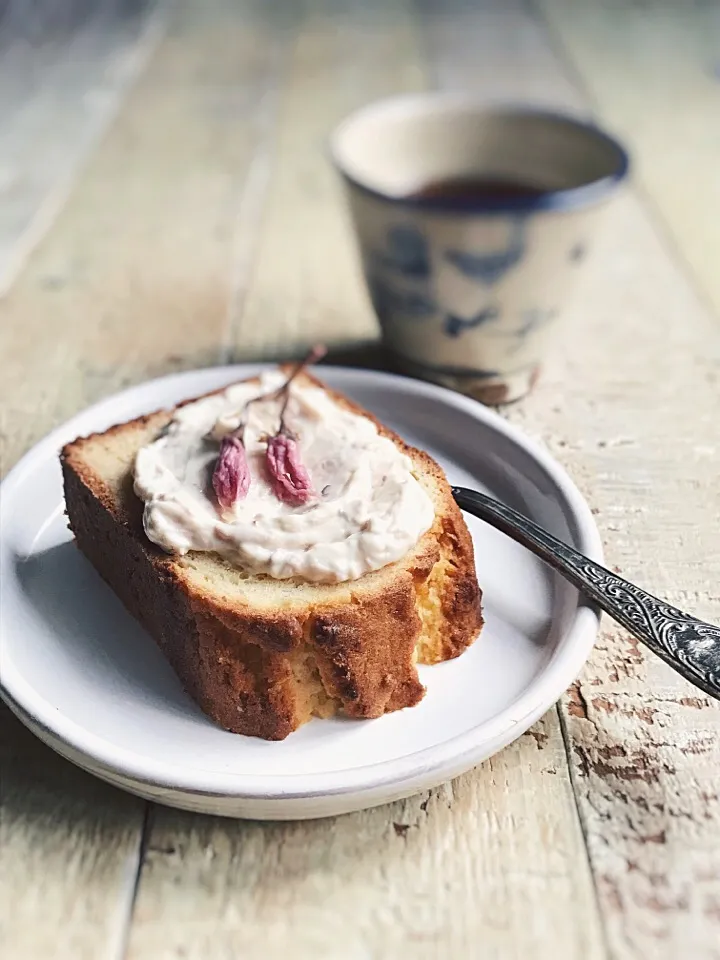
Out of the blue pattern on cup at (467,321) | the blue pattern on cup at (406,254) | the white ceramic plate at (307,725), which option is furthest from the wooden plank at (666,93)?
the white ceramic plate at (307,725)

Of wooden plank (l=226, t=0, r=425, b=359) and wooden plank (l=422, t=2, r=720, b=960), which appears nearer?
wooden plank (l=422, t=2, r=720, b=960)

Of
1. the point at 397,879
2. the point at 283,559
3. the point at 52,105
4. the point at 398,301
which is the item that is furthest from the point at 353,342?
the point at 52,105

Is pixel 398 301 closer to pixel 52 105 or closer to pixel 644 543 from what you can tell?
pixel 644 543

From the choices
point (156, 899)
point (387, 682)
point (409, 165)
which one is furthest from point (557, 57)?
point (156, 899)

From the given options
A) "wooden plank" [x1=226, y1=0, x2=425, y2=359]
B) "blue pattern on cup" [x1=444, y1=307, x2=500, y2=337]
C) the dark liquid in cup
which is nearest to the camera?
"blue pattern on cup" [x1=444, y1=307, x2=500, y2=337]

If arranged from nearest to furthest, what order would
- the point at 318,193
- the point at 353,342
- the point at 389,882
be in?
1. the point at 389,882
2. the point at 353,342
3. the point at 318,193

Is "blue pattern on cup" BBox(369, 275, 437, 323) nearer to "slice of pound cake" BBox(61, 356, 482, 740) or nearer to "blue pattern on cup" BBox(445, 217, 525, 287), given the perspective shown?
"blue pattern on cup" BBox(445, 217, 525, 287)

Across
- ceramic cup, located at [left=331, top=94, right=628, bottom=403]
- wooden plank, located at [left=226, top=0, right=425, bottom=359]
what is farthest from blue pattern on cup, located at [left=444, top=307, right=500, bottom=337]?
wooden plank, located at [left=226, top=0, right=425, bottom=359]

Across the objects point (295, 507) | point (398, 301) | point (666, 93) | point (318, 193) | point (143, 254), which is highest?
point (295, 507)
